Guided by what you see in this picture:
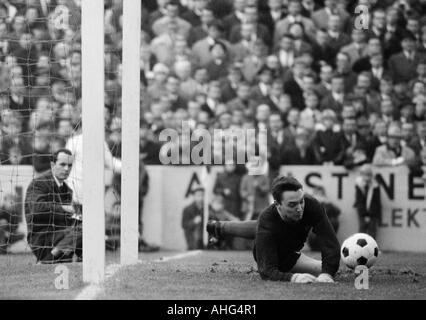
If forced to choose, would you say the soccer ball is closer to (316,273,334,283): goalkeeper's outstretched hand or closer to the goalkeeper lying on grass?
the goalkeeper lying on grass

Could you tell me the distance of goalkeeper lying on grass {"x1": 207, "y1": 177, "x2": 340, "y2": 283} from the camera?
865cm

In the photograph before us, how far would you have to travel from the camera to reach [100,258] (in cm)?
862

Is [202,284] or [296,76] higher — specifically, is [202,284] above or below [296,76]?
below

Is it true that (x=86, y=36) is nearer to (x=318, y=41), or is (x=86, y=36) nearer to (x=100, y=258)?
(x=100, y=258)

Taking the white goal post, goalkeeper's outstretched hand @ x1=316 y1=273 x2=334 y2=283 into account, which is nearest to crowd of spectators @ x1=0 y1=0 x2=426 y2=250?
the white goal post

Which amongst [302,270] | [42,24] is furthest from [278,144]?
[302,270]

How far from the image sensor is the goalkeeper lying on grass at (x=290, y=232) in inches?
340

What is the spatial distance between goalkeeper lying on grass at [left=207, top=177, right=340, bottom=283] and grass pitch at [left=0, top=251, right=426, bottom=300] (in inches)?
5.5

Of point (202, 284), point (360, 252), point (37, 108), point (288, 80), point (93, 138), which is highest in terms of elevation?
point (288, 80)

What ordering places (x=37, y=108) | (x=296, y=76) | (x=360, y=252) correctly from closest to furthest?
(x=360, y=252), (x=37, y=108), (x=296, y=76)

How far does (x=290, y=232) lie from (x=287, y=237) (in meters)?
0.06

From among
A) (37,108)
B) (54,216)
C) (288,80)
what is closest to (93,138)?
(54,216)

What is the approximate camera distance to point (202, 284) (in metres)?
8.91

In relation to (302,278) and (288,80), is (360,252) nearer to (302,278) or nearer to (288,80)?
(302,278)
